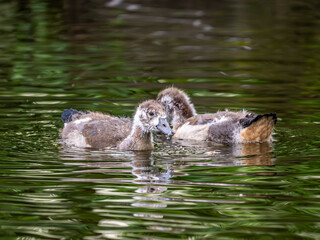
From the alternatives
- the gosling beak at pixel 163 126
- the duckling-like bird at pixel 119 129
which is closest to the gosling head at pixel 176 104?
the duckling-like bird at pixel 119 129

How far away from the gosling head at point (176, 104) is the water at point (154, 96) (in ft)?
1.17

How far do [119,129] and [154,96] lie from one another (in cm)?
263

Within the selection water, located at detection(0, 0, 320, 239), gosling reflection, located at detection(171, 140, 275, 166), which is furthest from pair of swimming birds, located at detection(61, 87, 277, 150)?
water, located at detection(0, 0, 320, 239)

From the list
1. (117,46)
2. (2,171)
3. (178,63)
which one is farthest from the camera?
(117,46)

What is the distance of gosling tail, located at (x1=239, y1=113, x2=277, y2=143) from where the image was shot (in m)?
10.0

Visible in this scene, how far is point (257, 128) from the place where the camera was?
10203 millimetres

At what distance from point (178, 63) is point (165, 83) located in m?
1.84

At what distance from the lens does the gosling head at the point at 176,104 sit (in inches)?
473

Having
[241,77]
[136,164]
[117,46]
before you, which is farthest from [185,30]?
[136,164]

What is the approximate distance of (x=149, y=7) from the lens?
24.0m

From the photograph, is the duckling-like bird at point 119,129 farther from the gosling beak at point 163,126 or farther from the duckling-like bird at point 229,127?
the duckling-like bird at point 229,127

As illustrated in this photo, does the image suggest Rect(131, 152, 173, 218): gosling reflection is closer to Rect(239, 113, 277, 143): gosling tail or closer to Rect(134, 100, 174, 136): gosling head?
Rect(134, 100, 174, 136): gosling head

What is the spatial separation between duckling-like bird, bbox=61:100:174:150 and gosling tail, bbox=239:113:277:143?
1239mm

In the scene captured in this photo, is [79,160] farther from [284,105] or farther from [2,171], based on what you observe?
[284,105]
